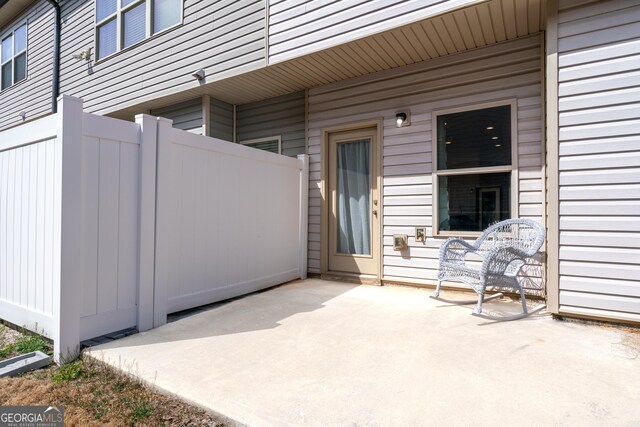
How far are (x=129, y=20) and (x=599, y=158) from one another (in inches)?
266

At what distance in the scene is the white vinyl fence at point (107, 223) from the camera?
7.49 feet

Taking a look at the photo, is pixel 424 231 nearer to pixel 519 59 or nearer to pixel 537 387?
pixel 519 59

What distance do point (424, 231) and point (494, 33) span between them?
6.93 feet

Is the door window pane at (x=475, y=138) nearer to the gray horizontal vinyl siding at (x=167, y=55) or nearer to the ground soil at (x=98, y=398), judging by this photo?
the gray horizontal vinyl siding at (x=167, y=55)

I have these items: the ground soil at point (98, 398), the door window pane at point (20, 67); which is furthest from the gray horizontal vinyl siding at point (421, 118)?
the door window pane at point (20, 67)

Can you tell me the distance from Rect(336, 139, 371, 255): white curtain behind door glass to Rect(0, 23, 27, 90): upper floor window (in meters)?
7.84

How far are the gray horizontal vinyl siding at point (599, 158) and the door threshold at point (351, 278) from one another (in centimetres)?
202

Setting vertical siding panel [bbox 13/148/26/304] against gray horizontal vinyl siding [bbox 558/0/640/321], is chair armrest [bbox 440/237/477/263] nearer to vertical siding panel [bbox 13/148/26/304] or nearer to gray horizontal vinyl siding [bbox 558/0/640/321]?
gray horizontal vinyl siding [bbox 558/0/640/321]

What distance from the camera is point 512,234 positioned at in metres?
3.49

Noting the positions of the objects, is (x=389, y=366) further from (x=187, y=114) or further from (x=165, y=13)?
(x=165, y=13)

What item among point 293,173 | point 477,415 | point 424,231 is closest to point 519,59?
point 424,231

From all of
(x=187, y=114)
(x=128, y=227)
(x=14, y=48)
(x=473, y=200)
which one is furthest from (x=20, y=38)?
(x=473, y=200)

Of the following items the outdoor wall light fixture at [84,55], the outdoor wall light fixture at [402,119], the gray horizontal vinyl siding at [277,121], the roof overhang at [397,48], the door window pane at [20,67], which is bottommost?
the outdoor wall light fixture at [402,119]

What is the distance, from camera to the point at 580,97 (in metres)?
2.84
